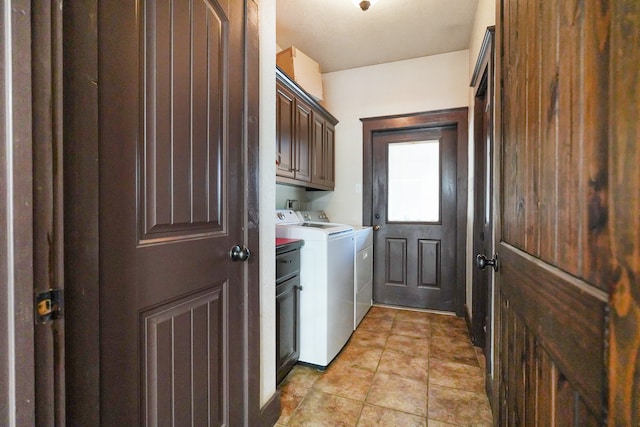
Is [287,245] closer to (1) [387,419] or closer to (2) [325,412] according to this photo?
(2) [325,412]

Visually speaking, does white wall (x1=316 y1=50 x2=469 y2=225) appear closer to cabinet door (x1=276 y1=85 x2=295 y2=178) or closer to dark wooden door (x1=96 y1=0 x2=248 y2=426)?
cabinet door (x1=276 y1=85 x2=295 y2=178)

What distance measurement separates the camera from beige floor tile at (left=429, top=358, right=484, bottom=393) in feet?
5.72

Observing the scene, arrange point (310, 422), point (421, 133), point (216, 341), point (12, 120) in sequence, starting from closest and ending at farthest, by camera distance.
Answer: point (12, 120)
point (216, 341)
point (310, 422)
point (421, 133)

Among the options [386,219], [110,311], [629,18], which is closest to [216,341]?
[110,311]

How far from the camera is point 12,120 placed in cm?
48

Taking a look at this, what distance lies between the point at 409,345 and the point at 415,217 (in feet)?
4.51

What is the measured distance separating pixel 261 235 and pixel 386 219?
2156 millimetres

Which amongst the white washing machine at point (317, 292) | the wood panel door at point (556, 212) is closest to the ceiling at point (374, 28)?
the wood panel door at point (556, 212)

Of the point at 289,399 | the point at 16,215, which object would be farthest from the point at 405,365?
the point at 16,215

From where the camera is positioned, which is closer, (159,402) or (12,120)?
(12,120)

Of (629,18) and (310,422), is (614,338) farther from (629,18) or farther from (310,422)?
(310,422)

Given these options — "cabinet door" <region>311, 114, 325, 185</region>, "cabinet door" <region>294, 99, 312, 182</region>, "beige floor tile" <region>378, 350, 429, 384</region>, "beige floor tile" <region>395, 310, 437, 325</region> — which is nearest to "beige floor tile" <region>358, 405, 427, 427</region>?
"beige floor tile" <region>378, 350, 429, 384</region>

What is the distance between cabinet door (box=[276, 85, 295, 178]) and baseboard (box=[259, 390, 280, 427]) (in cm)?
149

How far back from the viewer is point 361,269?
272 centimetres
